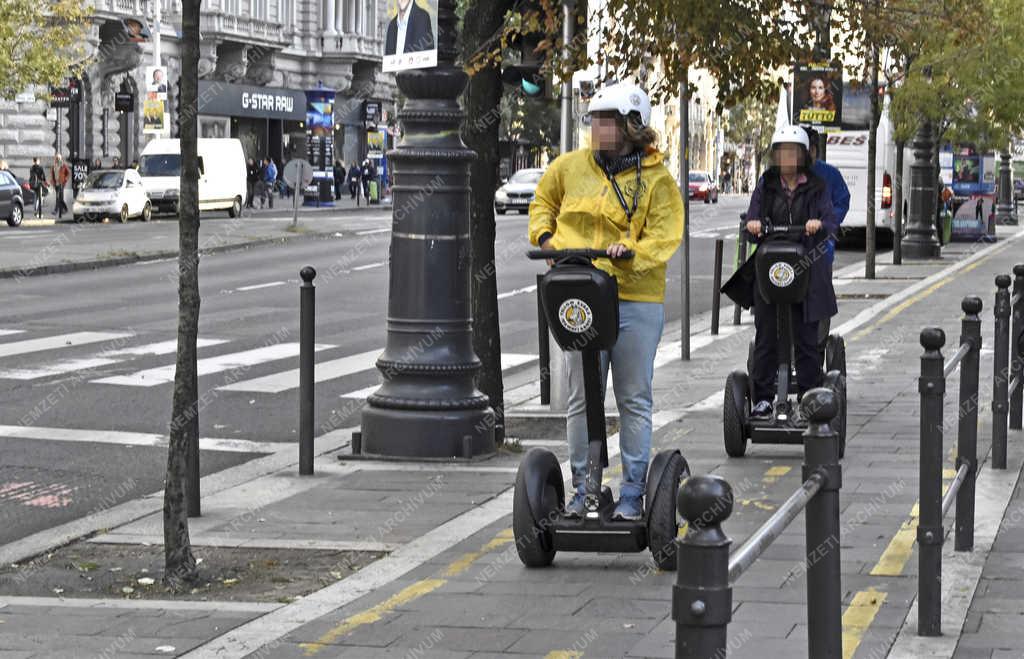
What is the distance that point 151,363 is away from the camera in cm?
1577

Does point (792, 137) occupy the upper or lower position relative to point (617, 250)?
upper

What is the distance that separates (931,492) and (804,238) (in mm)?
4268

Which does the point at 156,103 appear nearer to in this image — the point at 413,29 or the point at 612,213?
the point at 413,29

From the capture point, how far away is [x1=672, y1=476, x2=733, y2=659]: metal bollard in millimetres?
3354

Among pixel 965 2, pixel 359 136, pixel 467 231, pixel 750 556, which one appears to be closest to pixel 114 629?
pixel 750 556

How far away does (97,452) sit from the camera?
11180 millimetres

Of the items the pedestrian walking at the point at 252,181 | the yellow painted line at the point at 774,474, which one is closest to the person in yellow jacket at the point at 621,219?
the yellow painted line at the point at 774,474

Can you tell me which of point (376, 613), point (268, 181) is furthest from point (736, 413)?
point (268, 181)

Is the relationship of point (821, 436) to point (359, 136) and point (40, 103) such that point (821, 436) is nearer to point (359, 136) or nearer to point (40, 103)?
point (40, 103)

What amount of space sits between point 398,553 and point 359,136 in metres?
72.5

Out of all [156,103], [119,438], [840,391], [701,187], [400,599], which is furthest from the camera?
[701,187]

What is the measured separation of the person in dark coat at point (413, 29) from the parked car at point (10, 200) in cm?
3398

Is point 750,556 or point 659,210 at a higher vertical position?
point 659,210

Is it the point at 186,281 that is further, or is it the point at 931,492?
the point at 186,281
